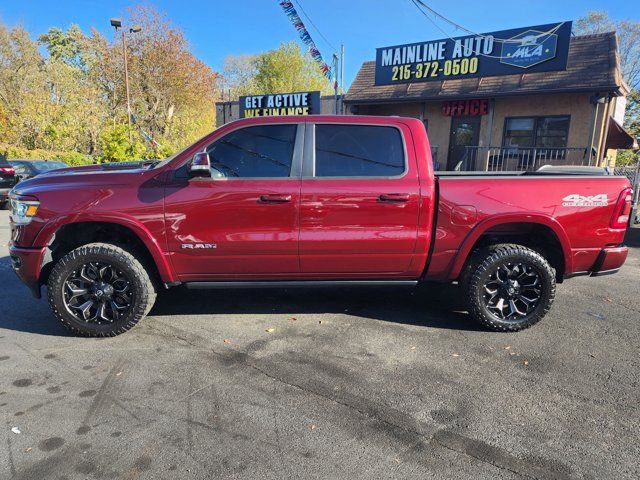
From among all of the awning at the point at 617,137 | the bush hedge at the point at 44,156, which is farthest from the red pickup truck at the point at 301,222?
the bush hedge at the point at 44,156

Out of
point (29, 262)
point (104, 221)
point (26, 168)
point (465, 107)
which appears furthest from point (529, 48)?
point (26, 168)

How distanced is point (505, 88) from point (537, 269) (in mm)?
11256

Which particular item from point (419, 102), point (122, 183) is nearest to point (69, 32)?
point (419, 102)

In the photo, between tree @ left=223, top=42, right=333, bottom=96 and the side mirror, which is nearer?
the side mirror

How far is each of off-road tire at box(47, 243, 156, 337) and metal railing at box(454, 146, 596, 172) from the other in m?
10.7

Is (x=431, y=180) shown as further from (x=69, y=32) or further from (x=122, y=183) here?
(x=69, y=32)

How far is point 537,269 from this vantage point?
4031 mm

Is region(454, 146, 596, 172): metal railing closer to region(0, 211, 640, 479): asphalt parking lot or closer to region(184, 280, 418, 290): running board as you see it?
region(184, 280, 418, 290): running board

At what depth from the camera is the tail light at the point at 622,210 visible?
3971 millimetres

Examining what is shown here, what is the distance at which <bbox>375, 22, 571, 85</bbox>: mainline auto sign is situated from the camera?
12.7m

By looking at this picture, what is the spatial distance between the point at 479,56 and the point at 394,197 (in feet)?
39.9

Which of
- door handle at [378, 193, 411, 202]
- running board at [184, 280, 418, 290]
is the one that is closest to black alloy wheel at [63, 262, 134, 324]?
running board at [184, 280, 418, 290]

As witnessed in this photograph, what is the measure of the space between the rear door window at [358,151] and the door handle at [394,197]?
0.67 feet

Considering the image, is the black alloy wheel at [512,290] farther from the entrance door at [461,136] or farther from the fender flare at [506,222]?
the entrance door at [461,136]
